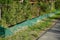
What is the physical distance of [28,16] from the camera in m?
17.6

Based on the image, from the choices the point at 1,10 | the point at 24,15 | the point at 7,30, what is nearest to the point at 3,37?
the point at 7,30

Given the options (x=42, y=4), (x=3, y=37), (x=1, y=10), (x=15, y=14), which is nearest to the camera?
(x=3, y=37)

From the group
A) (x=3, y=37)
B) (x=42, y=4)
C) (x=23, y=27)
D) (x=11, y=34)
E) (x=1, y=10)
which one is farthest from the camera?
(x=42, y=4)

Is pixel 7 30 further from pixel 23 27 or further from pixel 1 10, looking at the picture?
pixel 1 10

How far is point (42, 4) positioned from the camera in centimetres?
2562

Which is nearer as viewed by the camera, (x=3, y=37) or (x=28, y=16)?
(x=3, y=37)

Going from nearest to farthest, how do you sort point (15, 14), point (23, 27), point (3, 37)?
point (3, 37) → point (23, 27) → point (15, 14)

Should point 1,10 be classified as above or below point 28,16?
above

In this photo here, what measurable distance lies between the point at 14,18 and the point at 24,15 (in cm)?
272

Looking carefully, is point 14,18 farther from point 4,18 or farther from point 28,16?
point 28,16

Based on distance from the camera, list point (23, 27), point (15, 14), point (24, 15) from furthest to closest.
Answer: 1. point (24, 15)
2. point (15, 14)
3. point (23, 27)

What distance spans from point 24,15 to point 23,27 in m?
4.39

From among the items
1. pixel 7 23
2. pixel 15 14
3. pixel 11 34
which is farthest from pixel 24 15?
pixel 11 34

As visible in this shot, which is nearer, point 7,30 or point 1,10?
point 7,30
